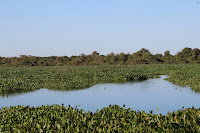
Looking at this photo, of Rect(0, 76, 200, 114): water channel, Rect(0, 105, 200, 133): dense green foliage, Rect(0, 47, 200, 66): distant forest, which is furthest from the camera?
Rect(0, 47, 200, 66): distant forest

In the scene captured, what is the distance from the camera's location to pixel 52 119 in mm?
10156

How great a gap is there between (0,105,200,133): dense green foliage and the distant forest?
68503mm

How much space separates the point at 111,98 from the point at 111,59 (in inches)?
2428

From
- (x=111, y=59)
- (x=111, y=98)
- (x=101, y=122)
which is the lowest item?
(x=111, y=98)

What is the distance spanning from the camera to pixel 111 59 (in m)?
83.2

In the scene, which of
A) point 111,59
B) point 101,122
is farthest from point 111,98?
point 111,59

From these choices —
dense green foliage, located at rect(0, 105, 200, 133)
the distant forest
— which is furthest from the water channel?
the distant forest

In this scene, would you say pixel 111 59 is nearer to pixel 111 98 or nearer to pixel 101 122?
pixel 111 98

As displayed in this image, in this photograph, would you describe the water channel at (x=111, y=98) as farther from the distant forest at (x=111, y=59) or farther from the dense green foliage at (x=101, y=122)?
the distant forest at (x=111, y=59)

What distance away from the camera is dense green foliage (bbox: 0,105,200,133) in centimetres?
842

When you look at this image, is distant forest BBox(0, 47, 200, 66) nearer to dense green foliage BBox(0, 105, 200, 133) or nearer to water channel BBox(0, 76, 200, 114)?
water channel BBox(0, 76, 200, 114)

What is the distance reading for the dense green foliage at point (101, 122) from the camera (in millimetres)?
8422

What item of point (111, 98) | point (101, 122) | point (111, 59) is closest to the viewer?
point (101, 122)

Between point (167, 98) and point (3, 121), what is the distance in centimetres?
1400
